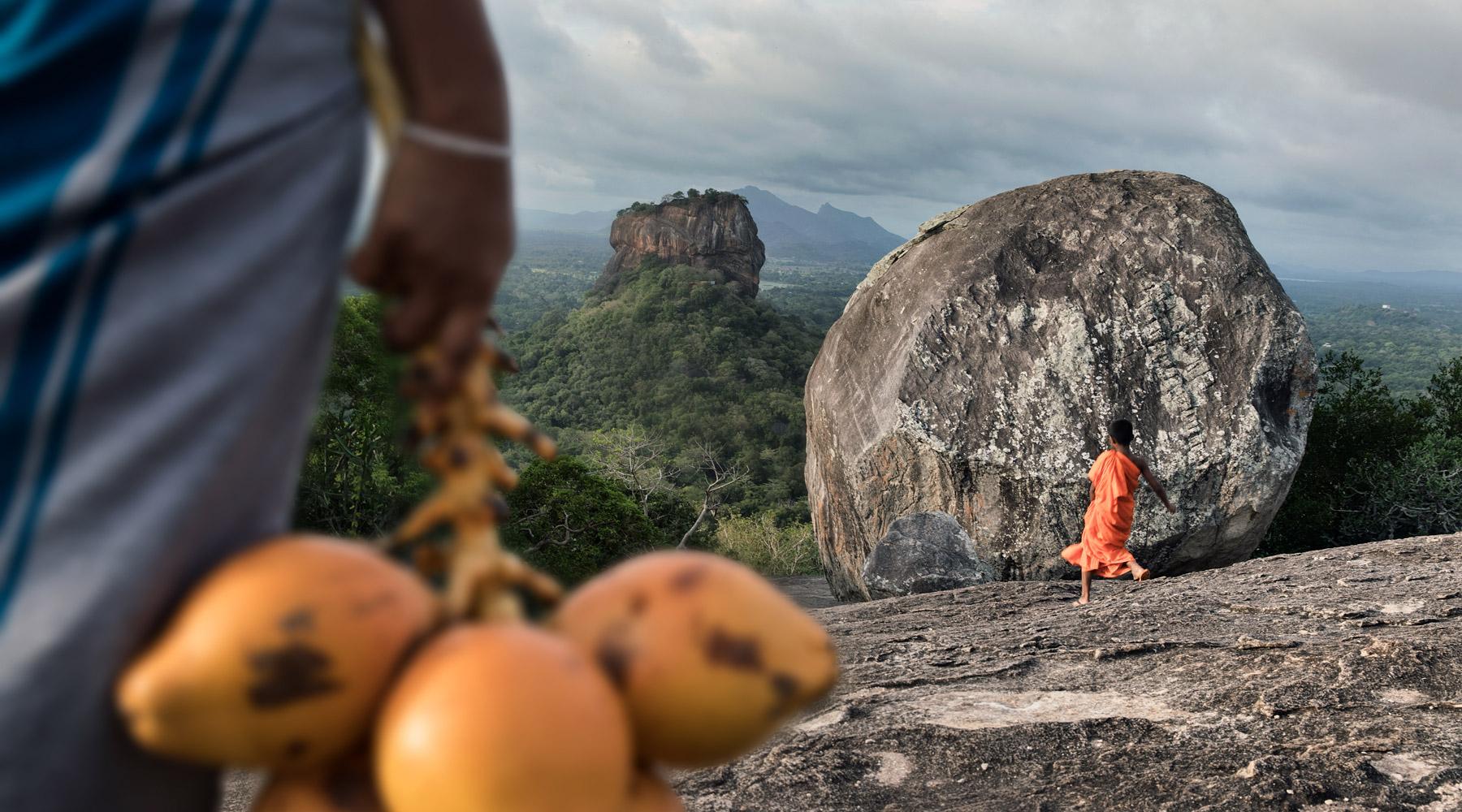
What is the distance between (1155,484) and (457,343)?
6.75m

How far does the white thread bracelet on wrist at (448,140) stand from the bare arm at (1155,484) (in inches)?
254

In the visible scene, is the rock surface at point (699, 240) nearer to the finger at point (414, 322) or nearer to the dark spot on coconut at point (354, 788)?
the finger at point (414, 322)

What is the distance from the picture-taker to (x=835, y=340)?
9148 mm

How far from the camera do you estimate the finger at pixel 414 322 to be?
2.69 ft

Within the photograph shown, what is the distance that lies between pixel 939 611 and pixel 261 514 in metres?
4.38

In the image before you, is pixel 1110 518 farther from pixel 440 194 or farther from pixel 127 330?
pixel 127 330

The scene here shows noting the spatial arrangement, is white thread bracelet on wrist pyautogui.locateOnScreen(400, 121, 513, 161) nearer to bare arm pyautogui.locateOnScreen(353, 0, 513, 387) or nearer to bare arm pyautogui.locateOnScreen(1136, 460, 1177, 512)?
bare arm pyautogui.locateOnScreen(353, 0, 513, 387)

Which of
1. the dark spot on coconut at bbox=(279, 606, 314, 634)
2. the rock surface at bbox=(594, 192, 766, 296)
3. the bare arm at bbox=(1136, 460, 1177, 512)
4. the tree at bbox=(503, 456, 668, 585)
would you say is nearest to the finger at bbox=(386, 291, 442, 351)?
the dark spot on coconut at bbox=(279, 606, 314, 634)

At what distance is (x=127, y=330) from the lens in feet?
2.36

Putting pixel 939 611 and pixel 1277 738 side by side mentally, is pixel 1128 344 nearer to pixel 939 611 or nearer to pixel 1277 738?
pixel 939 611

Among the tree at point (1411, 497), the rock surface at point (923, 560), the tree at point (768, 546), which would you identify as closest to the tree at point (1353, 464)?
the tree at point (1411, 497)

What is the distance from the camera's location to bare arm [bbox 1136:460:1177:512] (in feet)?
21.9

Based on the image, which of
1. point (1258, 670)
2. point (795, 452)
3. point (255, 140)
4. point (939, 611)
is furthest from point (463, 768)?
point (795, 452)

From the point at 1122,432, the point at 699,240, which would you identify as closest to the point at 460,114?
the point at 1122,432
